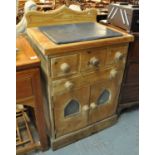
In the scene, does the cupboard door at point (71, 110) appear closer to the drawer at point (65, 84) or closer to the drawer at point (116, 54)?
the drawer at point (65, 84)

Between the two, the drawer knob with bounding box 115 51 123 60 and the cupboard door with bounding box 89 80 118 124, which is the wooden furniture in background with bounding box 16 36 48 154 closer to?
the cupboard door with bounding box 89 80 118 124

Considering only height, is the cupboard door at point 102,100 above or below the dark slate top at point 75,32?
below

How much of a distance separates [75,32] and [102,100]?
546 millimetres

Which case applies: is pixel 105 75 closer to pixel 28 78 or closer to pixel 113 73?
pixel 113 73

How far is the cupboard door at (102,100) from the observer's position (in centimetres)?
125

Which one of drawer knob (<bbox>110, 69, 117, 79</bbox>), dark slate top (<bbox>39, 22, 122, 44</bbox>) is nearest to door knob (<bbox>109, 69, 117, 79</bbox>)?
drawer knob (<bbox>110, 69, 117, 79</bbox>)

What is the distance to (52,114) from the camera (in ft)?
3.75

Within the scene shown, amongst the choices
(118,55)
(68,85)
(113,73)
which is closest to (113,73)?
(113,73)

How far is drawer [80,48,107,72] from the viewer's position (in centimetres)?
105

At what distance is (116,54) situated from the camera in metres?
1.17

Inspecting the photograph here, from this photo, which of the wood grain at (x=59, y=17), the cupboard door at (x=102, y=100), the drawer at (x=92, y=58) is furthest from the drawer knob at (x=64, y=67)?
the wood grain at (x=59, y=17)
